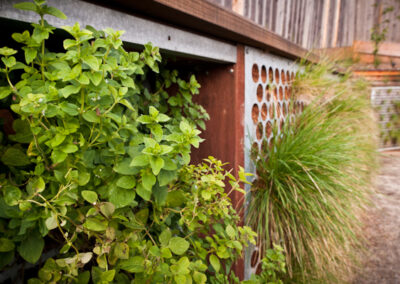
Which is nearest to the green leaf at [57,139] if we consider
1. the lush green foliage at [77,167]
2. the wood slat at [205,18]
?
the lush green foliage at [77,167]

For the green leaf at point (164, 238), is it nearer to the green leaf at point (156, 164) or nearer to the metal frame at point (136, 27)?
the green leaf at point (156, 164)

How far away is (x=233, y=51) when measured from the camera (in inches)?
64.6

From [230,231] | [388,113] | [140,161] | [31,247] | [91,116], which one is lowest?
[388,113]

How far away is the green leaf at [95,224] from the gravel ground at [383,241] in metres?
1.92

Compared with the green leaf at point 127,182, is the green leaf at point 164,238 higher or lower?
lower

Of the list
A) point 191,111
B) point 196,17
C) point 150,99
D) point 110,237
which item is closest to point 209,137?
point 191,111

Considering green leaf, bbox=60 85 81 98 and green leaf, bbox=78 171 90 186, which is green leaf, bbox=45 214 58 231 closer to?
green leaf, bbox=78 171 90 186

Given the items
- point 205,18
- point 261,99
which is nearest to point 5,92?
point 205,18

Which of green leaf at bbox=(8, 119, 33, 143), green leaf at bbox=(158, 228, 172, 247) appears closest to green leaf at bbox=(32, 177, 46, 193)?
green leaf at bbox=(8, 119, 33, 143)

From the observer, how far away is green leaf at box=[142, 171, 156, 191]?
2.11ft

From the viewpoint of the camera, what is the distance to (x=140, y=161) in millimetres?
648

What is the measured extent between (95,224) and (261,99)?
1.62 m

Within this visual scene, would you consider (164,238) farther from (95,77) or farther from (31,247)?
(95,77)

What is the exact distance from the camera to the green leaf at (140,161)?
2.10ft
